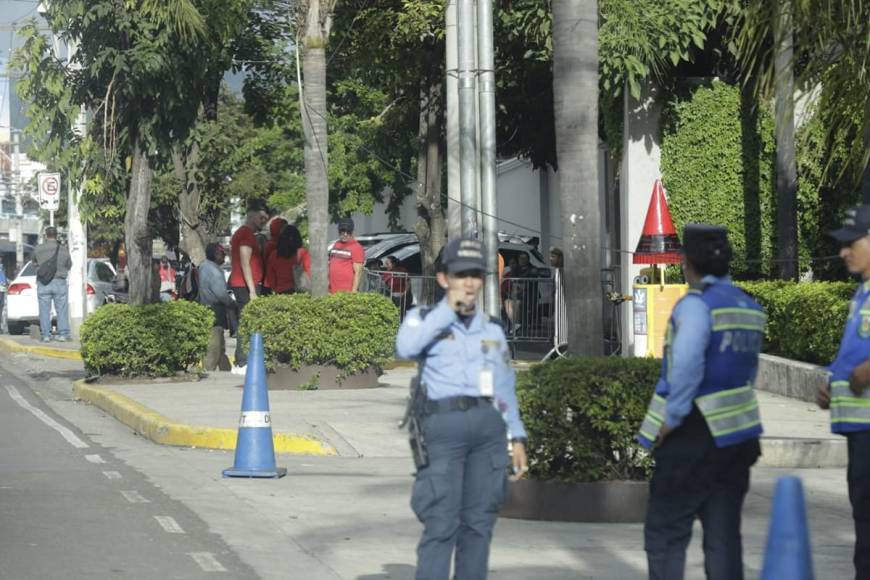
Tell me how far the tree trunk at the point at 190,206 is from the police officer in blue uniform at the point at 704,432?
92.2ft

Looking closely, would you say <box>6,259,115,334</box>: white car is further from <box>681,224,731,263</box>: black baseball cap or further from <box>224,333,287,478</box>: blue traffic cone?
<box>681,224,731,263</box>: black baseball cap

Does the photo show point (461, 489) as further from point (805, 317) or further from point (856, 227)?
point (805, 317)

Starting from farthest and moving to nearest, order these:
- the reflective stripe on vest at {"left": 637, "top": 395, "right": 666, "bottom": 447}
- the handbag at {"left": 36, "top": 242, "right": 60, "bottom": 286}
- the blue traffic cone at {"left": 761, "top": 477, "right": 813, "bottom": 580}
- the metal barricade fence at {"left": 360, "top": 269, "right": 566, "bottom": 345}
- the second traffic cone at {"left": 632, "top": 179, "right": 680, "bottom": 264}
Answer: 1. the handbag at {"left": 36, "top": 242, "right": 60, "bottom": 286}
2. the metal barricade fence at {"left": 360, "top": 269, "right": 566, "bottom": 345}
3. the second traffic cone at {"left": 632, "top": 179, "right": 680, "bottom": 264}
4. the reflective stripe on vest at {"left": 637, "top": 395, "right": 666, "bottom": 447}
5. the blue traffic cone at {"left": 761, "top": 477, "right": 813, "bottom": 580}

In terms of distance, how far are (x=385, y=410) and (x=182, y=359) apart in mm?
4065

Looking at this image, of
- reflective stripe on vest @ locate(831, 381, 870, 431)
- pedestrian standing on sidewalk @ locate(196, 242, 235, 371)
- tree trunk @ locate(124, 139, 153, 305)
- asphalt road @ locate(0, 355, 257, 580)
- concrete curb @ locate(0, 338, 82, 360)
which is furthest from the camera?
concrete curb @ locate(0, 338, 82, 360)

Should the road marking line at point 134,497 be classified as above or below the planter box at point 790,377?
below

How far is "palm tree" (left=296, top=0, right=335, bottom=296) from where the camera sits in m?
17.3

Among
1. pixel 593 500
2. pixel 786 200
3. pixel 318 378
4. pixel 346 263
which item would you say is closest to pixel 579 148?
pixel 593 500

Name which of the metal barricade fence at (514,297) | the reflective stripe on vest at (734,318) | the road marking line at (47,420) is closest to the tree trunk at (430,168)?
the metal barricade fence at (514,297)

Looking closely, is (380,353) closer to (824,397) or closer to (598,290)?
(598,290)

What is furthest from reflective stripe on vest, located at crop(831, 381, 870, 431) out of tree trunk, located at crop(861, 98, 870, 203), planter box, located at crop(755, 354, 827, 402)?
planter box, located at crop(755, 354, 827, 402)

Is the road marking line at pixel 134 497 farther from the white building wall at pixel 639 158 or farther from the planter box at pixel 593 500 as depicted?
the white building wall at pixel 639 158

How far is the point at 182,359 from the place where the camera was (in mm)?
18109

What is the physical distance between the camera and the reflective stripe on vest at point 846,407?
21.8 feet
